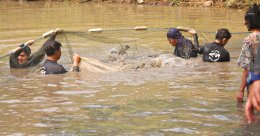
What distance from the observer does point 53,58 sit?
921 centimetres

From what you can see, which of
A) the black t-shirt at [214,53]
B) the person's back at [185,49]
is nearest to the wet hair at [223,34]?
the black t-shirt at [214,53]

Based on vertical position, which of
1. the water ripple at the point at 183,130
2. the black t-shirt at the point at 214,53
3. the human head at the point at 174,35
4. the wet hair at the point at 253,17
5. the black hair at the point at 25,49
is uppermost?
the wet hair at the point at 253,17

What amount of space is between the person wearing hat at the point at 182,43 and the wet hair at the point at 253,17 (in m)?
4.42

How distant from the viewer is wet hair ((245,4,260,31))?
217 inches

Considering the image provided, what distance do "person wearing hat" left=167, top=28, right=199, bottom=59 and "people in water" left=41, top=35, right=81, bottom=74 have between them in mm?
2056

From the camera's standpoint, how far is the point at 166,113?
616 centimetres

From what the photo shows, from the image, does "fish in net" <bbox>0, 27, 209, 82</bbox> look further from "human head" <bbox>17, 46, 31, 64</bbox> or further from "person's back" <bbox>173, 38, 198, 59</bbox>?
"human head" <bbox>17, 46, 31, 64</bbox>

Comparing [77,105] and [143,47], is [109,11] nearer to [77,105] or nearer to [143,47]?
[143,47]

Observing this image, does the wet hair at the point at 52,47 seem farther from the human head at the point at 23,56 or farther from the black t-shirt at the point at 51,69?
the human head at the point at 23,56

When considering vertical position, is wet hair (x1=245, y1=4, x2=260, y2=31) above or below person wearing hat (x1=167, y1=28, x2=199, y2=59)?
above

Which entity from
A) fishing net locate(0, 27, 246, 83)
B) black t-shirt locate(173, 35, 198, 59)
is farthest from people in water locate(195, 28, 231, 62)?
fishing net locate(0, 27, 246, 83)

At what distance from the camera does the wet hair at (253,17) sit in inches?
217

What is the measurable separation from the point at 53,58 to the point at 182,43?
2.72m

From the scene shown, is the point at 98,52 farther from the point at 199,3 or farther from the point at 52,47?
the point at 199,3
